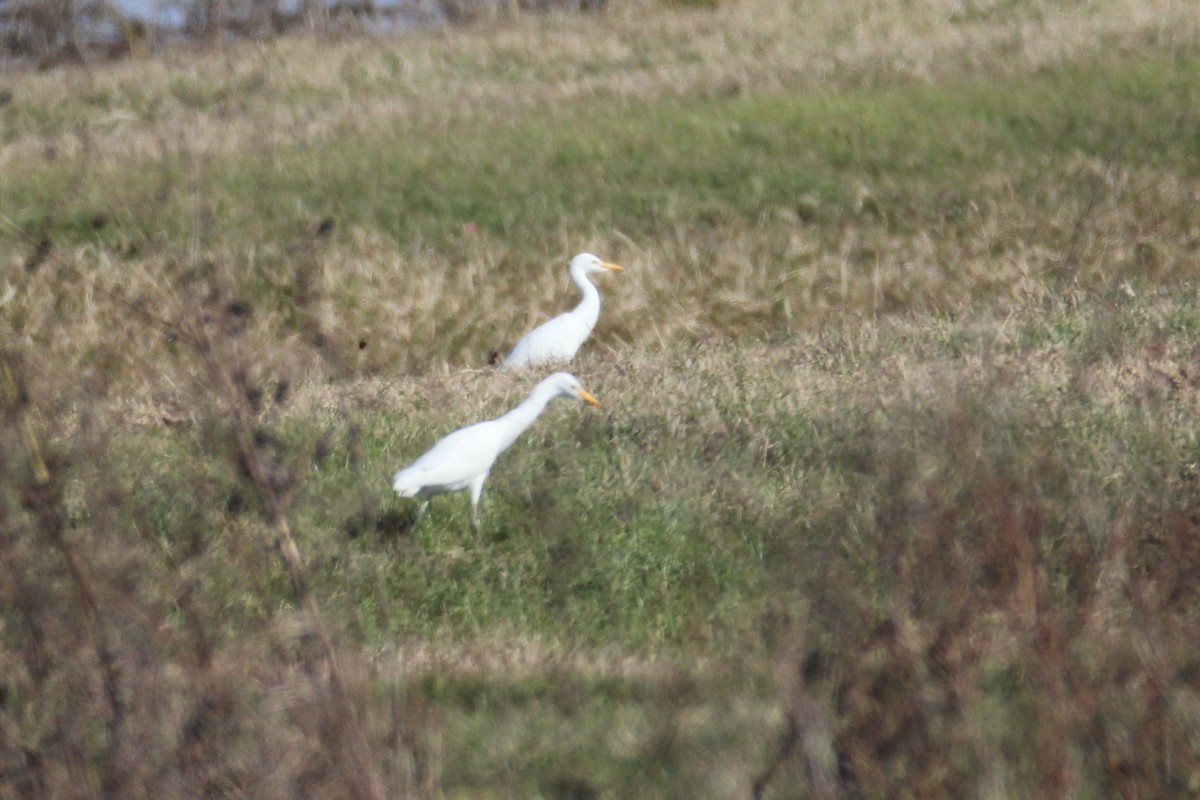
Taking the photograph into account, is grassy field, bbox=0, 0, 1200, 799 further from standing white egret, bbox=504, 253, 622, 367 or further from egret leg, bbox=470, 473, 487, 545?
standing white egret, bbox=504, 253, 622, 367

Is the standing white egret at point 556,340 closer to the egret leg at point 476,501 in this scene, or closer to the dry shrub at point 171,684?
the egret leg at point 476,501

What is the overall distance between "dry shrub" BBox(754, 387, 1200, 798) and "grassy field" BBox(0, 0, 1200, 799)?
0.05ft

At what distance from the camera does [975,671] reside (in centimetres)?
385

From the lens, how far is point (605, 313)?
11273 mm

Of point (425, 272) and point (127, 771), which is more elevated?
point (127, 771)

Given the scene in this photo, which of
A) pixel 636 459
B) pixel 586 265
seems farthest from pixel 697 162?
pixel 636 459

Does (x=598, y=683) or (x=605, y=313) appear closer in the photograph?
(x=598, y=683)

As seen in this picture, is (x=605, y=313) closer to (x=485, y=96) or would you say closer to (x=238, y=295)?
(x=238, y=295)

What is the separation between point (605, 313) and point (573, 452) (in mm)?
4409

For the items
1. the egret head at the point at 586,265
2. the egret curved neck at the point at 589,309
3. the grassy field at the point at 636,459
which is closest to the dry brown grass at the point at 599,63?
the grassy field at the point at 636,459

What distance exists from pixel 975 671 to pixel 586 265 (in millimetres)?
6964

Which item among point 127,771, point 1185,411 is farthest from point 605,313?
point 127,771

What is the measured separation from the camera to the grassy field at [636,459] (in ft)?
12.4

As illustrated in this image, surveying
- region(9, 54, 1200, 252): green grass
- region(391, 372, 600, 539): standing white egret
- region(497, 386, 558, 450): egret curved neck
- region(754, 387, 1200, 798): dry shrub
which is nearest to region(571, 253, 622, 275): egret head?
region(9, 54, 1200, 252): green grass
